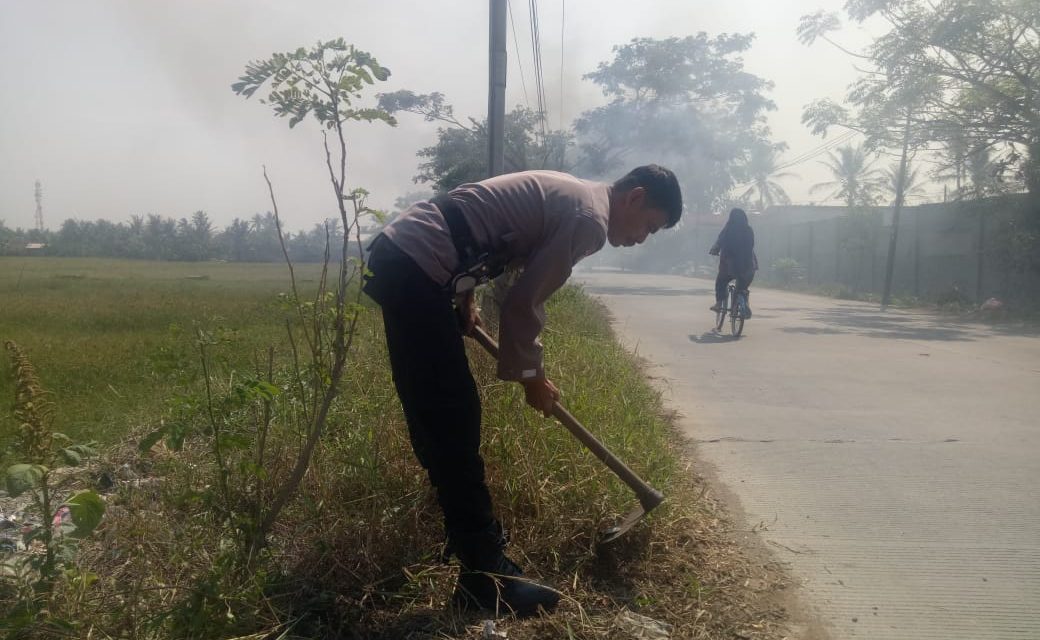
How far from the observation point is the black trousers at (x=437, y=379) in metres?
2.37

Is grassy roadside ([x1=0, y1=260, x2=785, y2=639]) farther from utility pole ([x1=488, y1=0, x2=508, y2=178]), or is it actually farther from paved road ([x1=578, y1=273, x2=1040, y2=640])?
utility pole ([x1=488, y1=0, x2=508, y2=178])

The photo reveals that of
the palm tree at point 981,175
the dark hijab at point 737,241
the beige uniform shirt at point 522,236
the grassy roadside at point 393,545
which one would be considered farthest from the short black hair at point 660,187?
the palm tree at point 981,175

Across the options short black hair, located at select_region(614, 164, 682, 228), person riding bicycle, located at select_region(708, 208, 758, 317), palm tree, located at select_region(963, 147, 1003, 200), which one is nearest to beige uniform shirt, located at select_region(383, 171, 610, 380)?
short black hair, located at select_region(614, 164, 682, 228)

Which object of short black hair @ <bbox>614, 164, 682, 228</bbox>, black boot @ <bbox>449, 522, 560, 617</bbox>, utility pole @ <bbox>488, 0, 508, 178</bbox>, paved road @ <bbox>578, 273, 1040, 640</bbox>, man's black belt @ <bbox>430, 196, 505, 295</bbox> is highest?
utility pole @ <bbox>488, 0, 508, 178</bbox>

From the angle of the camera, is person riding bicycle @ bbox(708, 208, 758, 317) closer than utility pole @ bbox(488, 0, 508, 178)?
No

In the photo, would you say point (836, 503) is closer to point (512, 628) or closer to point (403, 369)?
point (512, 628)

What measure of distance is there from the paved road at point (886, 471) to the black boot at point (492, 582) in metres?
0.94

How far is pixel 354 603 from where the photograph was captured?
2.47 metres

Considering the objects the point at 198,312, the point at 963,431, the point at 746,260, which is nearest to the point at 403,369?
the point at 963,431

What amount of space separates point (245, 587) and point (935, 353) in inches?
321

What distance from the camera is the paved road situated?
8.88 feet

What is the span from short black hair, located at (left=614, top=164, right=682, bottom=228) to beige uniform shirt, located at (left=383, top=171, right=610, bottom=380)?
0.75 ft

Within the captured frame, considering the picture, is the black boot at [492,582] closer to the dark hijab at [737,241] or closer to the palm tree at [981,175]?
the dark hijab at [737,241]

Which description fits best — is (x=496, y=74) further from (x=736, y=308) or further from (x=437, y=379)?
(x=736, y=308)
